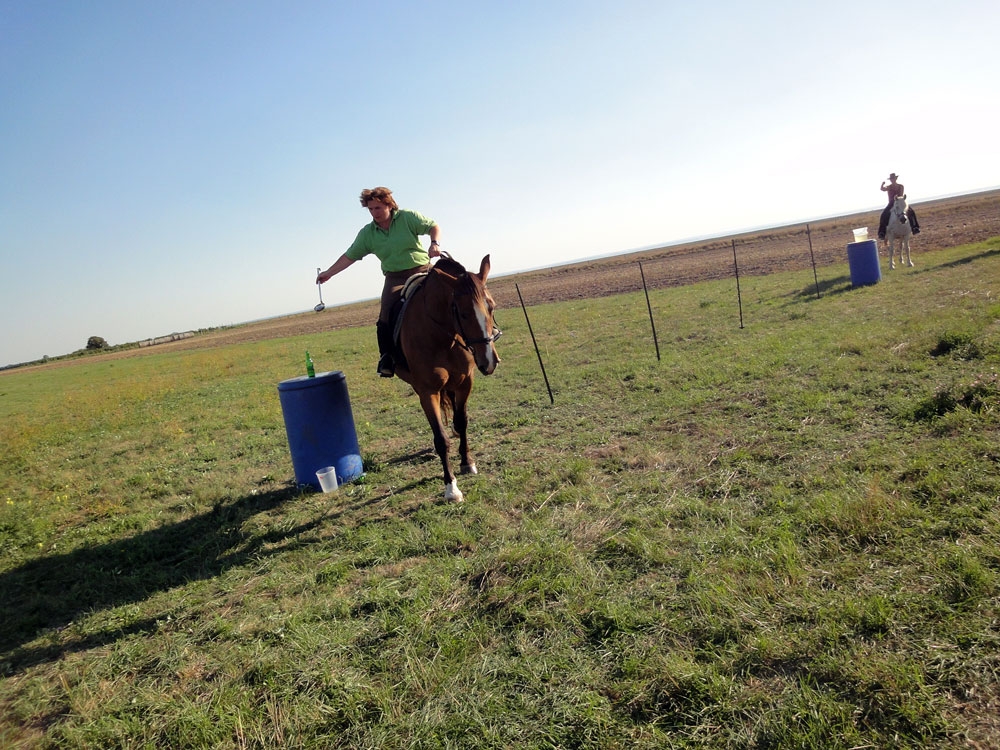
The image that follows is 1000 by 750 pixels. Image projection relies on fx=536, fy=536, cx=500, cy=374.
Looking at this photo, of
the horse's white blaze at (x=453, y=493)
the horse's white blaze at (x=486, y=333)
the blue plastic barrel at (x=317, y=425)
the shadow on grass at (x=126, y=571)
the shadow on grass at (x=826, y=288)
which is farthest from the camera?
the shadow on grass at (x=826, y=288)

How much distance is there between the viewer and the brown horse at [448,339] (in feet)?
16.0

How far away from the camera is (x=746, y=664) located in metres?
2.46

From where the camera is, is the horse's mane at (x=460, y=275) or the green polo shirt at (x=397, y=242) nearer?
the horse's mane at (x=460, y=275)

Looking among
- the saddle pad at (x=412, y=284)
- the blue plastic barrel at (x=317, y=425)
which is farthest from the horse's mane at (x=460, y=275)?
the blue plastic barrel at (x=317, y=425)

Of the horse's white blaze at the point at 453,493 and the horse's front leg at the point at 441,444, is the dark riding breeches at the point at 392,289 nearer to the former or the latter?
the horse's front leg at the point at 441,444

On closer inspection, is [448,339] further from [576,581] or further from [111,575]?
[111,575]

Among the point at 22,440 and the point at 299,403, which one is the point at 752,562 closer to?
the point at 299,403

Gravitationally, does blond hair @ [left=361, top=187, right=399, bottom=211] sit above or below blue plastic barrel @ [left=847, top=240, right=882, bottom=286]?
above

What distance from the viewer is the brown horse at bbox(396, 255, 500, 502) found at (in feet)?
16.0

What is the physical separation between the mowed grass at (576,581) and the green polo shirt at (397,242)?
7.99 feet

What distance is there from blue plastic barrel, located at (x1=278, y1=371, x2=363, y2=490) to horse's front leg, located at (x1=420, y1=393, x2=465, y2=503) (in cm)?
110

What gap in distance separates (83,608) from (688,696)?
4.51 meters

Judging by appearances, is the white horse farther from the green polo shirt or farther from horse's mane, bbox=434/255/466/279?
horse's mane, bbox=434/255/466/279

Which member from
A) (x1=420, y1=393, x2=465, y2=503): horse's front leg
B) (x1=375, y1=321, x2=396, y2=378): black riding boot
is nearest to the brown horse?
(x1=420, y1=393, x2=465, y2=503): horse's front leg
